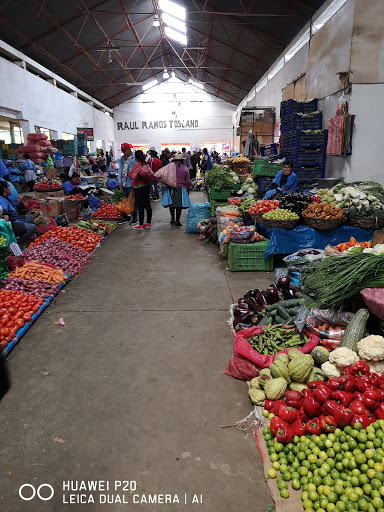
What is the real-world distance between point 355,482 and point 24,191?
13.4m

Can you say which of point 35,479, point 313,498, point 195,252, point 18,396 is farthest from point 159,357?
point 195,252

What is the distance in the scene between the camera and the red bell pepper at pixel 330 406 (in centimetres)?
221

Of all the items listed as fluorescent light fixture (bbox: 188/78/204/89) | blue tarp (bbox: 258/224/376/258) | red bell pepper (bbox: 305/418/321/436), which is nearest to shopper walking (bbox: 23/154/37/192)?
blue tarp (bbox: 258/224/376/258)

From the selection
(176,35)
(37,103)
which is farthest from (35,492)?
(176,35)

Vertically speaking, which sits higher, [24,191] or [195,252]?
[24,191]

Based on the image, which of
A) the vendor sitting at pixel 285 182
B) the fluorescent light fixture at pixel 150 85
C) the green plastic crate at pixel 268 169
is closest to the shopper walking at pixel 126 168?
the green plastic crate at pixel 268 169

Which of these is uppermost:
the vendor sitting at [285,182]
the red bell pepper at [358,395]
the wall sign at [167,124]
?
the wall sign at [167,124]

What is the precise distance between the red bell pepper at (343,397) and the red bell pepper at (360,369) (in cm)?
22

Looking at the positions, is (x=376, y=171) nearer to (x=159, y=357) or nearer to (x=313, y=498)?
(x=159, y=357)

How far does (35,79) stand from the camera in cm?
1622

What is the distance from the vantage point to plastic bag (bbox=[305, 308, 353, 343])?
9.87 feet

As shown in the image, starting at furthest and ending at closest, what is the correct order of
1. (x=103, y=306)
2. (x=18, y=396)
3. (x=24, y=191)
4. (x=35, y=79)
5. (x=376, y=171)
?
(x=35, y=79), (x=24, y=191), (x=376, y=171), (x=103, y=306), (x=18, y=396)

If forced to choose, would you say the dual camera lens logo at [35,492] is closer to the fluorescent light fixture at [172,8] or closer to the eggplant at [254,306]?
the eggplant at [254,306]

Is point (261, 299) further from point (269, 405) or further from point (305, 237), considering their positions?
point (305, 237)
